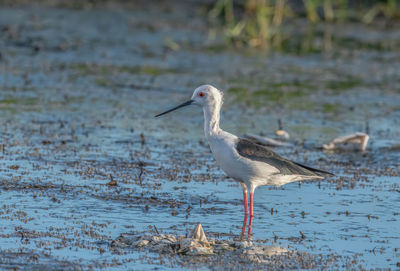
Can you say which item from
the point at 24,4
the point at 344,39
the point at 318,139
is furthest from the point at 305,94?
the point at 24,4

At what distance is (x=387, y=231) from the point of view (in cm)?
747

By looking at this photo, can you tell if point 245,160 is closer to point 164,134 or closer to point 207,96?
point 207,96

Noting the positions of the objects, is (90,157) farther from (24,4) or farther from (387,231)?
(24,4)

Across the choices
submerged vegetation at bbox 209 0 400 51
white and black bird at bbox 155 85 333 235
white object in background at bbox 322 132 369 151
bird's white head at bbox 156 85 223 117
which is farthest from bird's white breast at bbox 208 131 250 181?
submerged vegetation at bbox 209 0 400 51

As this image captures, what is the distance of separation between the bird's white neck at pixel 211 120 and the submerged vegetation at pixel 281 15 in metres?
9.82

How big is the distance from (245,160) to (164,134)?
3.90 meters

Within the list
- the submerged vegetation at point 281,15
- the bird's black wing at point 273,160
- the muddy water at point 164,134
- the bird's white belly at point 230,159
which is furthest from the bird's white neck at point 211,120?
the submerged vegetation at point 281,15

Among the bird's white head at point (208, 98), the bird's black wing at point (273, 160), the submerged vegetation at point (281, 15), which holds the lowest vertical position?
the bird's black wing at point (273, 160)

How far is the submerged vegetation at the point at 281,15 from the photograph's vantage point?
18.0 meters

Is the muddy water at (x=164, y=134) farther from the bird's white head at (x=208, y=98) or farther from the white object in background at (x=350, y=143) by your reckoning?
the bird's white head at (x=208, y=98)

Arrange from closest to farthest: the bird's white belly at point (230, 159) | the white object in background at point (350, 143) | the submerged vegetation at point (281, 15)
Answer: the bird's white belly at point (230, 159)
the white object in background at point (350, 143)
the submerged vegetation at point (281, 15)

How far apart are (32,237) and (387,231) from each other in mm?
3388

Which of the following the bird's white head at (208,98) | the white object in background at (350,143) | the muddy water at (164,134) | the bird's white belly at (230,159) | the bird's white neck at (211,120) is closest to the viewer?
the muddy water at (164,134)

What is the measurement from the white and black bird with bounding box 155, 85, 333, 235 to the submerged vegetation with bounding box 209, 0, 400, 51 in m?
9.85
